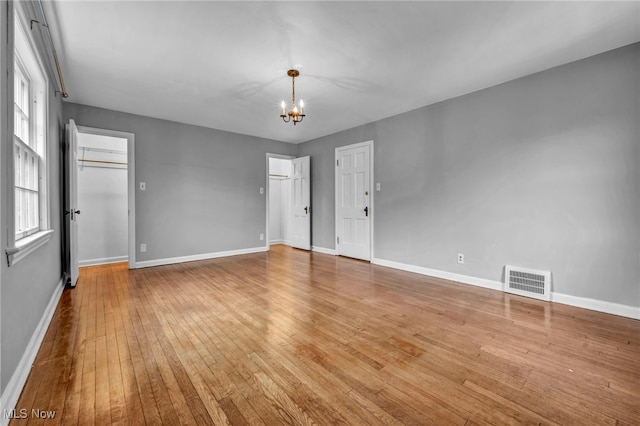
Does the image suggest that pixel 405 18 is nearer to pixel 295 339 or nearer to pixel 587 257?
pixel 295 339

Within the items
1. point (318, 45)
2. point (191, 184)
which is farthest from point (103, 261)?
point (318, 45)

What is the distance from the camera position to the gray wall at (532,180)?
279 centimetres

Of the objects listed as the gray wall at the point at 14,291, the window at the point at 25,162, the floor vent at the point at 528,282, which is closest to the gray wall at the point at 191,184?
the window at the point at 25,162

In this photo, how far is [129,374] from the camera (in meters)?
1.82

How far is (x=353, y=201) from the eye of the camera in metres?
5.54

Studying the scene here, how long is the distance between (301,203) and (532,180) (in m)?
4.48

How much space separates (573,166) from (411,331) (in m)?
2.54

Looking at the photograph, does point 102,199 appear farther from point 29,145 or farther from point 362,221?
point 362,221

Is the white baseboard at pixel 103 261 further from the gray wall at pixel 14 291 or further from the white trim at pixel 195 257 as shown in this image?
the gray wall at pixel 14 291

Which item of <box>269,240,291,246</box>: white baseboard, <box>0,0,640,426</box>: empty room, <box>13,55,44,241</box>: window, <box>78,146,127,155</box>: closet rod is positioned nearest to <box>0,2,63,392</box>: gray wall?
<box>0,0,640,426</box>: empty room

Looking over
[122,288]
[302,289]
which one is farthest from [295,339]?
[122,288]

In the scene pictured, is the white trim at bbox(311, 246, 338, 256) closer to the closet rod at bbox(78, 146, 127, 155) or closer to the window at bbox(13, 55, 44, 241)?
the closet rod at bbox(78, 146, 127, 155)

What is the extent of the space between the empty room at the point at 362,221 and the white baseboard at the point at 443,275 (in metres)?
0.03

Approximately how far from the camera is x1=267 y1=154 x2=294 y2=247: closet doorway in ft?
25.4
